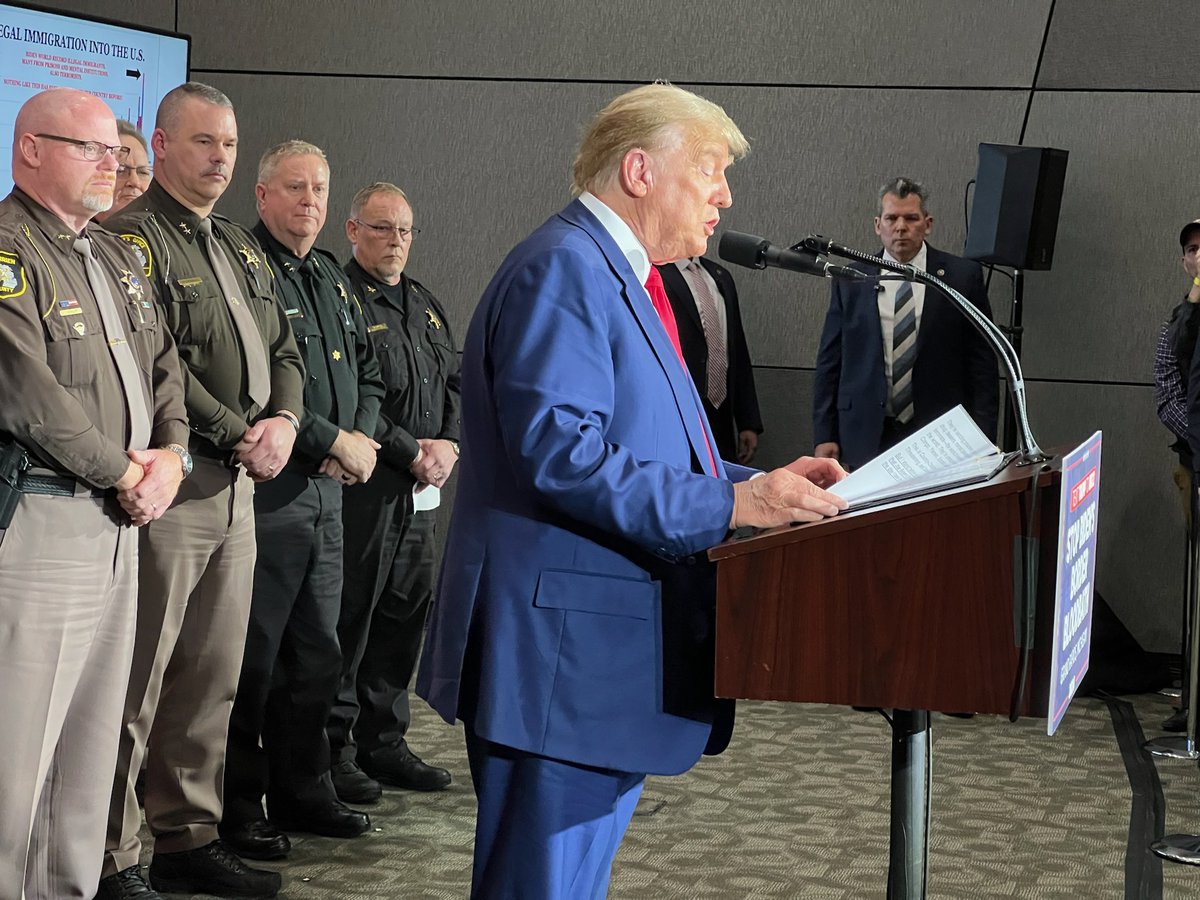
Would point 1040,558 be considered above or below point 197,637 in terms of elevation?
above

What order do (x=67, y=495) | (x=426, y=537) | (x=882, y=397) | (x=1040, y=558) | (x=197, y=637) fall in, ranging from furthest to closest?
(x=882, y=397) < (x=426, y=537) < (x=197, y=637) < (x=67, y=495) < (x=1040, y=558)

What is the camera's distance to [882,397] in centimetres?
495

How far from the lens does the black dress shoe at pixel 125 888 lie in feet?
8.87

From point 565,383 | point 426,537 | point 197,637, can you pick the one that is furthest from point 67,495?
point 426,537

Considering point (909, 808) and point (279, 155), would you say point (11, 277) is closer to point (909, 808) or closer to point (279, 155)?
point (279, 155)

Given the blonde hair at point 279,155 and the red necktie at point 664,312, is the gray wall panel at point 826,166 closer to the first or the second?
the blonde hair at point 279,155

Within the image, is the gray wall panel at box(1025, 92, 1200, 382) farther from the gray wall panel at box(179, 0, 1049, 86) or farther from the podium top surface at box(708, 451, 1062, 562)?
the podium top surface at box(708, 451, 1062, 562)

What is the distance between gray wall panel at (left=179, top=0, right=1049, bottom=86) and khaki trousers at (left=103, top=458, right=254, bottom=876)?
134 inches

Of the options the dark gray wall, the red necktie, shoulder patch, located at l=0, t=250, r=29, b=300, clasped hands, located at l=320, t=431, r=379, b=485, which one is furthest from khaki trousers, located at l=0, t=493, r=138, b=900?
the dark gray wall

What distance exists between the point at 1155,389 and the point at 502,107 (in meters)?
2.86

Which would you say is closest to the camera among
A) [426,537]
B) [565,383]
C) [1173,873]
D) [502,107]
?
[565,383]

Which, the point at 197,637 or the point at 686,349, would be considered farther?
the point at 686,349

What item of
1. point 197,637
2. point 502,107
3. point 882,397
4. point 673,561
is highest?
point 502,107

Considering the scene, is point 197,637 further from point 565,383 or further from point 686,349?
point 686,349
